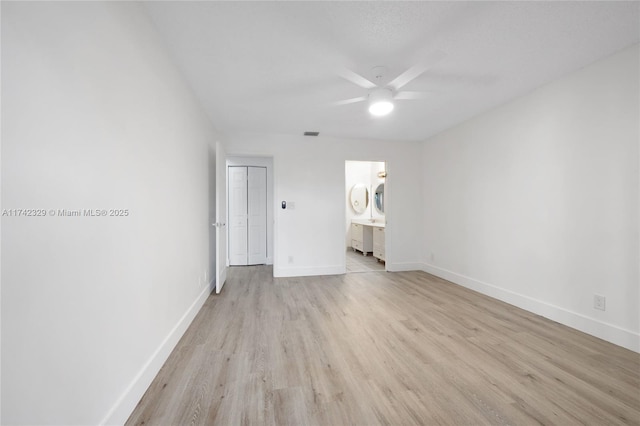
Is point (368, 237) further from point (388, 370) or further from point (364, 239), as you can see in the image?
point (388, 370)

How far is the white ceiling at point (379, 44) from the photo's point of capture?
64.1 inches

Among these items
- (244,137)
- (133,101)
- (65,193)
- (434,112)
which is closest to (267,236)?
(244,137)

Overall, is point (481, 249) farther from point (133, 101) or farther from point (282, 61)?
point (133, 101)

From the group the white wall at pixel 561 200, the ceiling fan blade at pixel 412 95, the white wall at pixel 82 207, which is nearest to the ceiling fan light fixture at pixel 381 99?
the ceiling fan blade at pixel 412 95

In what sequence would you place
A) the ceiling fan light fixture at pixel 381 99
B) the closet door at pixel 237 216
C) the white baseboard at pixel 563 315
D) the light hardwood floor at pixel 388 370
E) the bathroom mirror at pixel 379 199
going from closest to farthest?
the light hardwood floor at pixel 388 370 → the white baseboard at pixel 563 315 → the ceiling fan light fixture at pixel 381 99 → the closet door at pixel 237 216 → the bathroom mirror at pixel 379 199

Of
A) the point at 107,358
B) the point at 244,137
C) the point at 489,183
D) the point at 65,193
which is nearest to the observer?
the point at 65,193

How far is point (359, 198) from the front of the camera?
24.4 feet

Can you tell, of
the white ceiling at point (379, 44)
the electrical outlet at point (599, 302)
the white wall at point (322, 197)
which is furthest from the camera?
the white wall at point (322, 197)

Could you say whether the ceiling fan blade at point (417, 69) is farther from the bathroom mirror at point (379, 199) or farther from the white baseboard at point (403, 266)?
the bathroom mirror at point (379, 199)

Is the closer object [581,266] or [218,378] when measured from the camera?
[218,378]

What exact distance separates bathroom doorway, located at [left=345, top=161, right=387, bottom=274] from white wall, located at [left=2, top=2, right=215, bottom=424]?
4.65 metres

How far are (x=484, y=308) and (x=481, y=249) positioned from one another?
0.86 metres

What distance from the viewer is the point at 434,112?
331cm

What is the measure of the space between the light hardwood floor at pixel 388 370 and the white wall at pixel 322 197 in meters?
1.47
